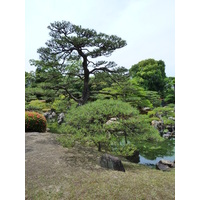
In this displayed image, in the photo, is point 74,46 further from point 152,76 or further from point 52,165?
point 152,76

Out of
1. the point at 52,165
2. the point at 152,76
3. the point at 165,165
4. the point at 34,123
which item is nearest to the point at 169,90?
the point at 152,76

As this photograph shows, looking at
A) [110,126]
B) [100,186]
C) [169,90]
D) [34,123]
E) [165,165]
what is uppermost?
[169,90]

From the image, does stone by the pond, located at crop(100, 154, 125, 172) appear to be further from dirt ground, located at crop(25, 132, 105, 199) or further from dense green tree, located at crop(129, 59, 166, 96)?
dense green tree, located at crop(129, 59, 166, 96)

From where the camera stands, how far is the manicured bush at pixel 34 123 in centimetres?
553

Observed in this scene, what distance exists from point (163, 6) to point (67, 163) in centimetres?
259

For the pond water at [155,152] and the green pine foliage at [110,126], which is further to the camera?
the pond water at [155,152]

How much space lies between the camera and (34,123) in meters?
5.62

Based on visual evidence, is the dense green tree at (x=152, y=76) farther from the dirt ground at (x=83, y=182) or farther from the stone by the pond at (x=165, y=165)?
the dirt ground at (x=83, y=182)

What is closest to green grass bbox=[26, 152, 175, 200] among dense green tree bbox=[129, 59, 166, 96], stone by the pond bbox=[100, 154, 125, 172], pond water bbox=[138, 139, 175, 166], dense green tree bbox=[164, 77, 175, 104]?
stone by the pond bbox=[100, 154, 125, 172]

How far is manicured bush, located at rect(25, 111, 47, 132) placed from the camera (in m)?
5.53

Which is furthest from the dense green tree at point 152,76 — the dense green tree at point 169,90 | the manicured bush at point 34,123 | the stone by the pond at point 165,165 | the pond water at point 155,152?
the stone by the pond at point 165,165
